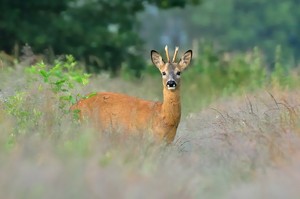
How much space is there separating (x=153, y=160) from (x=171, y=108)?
10.2 ft

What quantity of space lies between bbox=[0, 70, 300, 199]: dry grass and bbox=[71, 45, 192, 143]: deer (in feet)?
0.85

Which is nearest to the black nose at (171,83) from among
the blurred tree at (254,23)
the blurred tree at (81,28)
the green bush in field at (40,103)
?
the green bush in field at (40,103)

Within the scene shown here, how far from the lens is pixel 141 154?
31.7 ft

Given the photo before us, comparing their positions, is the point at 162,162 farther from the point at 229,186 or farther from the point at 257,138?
the point at 257,138

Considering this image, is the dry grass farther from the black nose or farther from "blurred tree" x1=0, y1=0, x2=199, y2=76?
"blurred tree" x1=0, y1=0, x2=199, y2=76

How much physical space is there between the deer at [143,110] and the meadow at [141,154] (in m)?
0.20

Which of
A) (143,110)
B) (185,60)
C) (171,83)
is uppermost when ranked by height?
(185,60)

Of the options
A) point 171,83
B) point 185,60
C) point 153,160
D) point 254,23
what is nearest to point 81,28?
point 185,60

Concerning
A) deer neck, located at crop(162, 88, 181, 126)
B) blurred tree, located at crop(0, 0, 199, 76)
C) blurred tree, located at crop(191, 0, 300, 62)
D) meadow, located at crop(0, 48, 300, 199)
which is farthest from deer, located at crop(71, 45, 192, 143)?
blurred tree, located at crop(191, 0, 300, 62)

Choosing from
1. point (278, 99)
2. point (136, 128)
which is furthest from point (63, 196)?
point (278, 99)

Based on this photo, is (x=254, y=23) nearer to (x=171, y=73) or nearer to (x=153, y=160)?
(x=171, y=73)

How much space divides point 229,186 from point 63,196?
2.00 meters

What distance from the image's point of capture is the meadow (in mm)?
7777

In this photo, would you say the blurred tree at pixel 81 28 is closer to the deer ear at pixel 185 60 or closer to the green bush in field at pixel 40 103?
the deer ear at pixel 185 60
